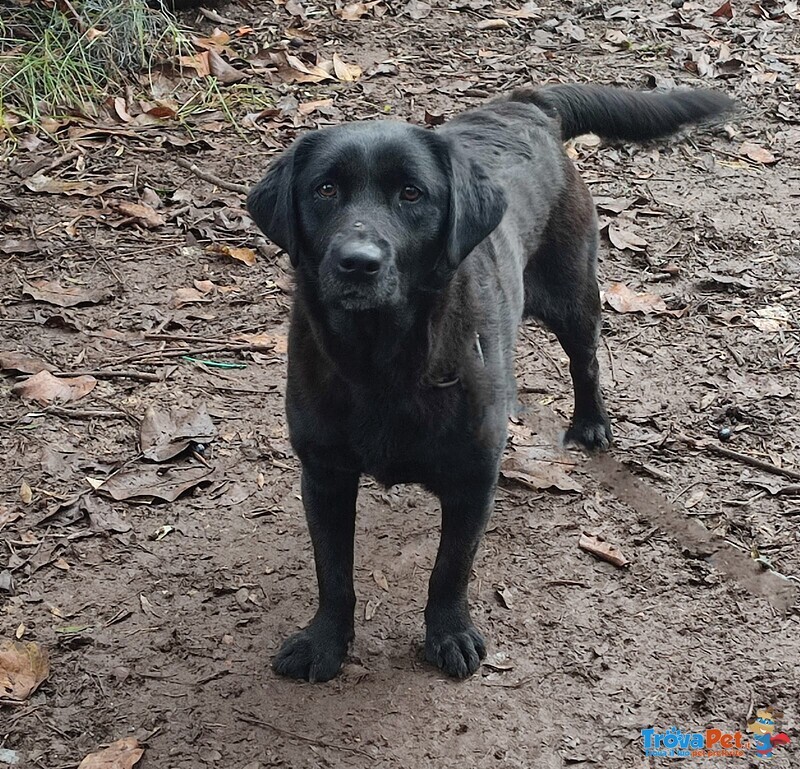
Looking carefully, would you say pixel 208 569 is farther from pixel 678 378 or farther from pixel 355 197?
pixel 678 378

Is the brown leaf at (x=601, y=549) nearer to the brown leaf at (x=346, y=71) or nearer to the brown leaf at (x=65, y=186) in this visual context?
the brown leaf at (x=65, y=186)

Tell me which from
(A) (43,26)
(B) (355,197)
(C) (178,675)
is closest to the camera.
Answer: (B) (355,197)

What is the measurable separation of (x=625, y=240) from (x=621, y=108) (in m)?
1.41

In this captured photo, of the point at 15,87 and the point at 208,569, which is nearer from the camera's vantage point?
the point at 208,569

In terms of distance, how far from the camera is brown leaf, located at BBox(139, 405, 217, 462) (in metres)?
4.29

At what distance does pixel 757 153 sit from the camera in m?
6.71

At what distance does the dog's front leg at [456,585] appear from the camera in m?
3.28

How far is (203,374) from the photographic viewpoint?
4762 mm

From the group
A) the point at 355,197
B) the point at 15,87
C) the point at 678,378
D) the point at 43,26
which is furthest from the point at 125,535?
the point at 43,26

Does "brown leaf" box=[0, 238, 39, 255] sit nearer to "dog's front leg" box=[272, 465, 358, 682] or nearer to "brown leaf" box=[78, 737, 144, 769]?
"dog's front leg" box=[272, 465, 358, 682]

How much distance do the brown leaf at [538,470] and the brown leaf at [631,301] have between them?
3.99 ft

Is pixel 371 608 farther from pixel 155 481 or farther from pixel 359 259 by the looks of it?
pixel 359 259

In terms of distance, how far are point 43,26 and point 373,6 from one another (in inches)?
94.1

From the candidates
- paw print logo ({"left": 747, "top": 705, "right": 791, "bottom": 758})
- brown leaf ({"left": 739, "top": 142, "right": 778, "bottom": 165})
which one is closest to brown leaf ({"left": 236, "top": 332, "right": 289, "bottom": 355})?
paw print logo ({"left": 747, "top": 705, "right": 791, "bottom": 758})
